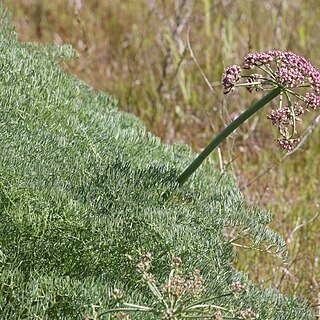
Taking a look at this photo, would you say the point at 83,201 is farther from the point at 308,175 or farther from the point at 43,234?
the point at 308,175

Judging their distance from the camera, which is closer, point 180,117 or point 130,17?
point 180,117

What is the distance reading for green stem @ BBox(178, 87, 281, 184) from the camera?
2.35 metres

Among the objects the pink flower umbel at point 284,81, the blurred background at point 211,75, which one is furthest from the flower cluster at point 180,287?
the blurred background at point 211,75

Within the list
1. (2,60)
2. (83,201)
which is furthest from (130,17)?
(83,201)

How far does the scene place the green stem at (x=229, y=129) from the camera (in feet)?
7.71

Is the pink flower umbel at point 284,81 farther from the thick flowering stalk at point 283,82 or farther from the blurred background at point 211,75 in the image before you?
the blurred background at point 211,75

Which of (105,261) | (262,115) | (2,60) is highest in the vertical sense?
(262,115)

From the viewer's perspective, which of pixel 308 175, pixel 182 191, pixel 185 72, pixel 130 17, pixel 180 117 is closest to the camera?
pixel 182 191

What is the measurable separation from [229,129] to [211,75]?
289 cm

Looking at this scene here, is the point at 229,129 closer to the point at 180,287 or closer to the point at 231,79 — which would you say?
the point at 231,79

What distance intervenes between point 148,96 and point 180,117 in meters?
0.32

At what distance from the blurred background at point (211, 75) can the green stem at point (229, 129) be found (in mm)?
920

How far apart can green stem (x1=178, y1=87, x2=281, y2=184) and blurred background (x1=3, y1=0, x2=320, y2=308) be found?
0.92m

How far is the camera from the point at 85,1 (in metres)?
6.23
